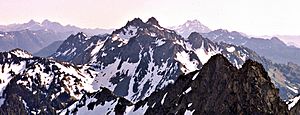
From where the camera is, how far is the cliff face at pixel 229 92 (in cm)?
12294

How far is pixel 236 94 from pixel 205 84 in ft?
46.4

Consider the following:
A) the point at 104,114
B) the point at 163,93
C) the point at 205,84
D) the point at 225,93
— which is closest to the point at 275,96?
the point at 225,93

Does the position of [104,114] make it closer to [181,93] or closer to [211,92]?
[181,93]

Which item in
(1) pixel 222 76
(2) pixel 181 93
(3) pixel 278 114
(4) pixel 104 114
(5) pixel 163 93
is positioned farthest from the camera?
(4) pixel 104 114

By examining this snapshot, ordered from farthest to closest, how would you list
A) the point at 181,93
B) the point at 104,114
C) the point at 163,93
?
the point at 104,114
the point at 163,93
the point at 181,93

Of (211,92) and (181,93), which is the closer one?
(211,92)

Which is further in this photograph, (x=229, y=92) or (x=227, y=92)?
(x=227, y=92)

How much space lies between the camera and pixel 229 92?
126375 mm

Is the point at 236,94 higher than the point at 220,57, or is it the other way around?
the point at 220,57

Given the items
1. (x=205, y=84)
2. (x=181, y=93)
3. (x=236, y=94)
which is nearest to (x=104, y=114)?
(x=181, y=93)

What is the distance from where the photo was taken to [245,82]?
125 meters

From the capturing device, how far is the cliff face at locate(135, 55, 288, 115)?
122938 mm

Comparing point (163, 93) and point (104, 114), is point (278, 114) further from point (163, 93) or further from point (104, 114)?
point (104, 114)

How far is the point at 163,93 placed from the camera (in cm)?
16938
